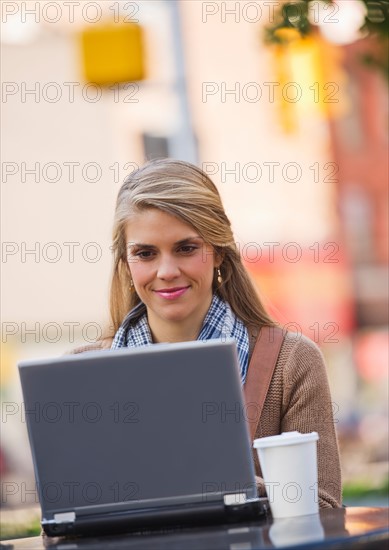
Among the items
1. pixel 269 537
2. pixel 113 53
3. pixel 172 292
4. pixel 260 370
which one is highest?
pixel 113 53

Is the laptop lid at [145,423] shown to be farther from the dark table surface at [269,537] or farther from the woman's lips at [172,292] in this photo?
the woman's lips at [172,292]

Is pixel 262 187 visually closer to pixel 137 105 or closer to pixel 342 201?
pixel 342 201

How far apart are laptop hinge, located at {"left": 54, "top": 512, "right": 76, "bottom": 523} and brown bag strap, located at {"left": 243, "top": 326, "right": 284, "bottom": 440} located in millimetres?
689

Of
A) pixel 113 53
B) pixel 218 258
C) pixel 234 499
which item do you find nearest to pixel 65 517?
pixel 234 499

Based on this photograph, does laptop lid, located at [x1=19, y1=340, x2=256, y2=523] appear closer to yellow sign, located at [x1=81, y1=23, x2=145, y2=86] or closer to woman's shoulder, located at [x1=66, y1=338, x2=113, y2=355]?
woman's shoulder, located at [x1=66, y1=338, x2=113, y2=355]

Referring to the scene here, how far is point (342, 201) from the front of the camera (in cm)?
2855

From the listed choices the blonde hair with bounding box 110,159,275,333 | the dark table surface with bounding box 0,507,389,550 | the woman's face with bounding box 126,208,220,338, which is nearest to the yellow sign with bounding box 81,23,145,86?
the blonde hair with bounding box 110,159,275,333

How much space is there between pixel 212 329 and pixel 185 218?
1.33 feet

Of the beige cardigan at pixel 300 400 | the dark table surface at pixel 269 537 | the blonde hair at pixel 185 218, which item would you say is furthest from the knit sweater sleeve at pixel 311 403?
the dark table surface at pixel 269 537

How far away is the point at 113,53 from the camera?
7.48m

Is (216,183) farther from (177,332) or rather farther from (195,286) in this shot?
(195,286)

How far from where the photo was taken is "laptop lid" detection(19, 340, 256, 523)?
2.75 metres

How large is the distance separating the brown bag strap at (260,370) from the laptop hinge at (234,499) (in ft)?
1.79

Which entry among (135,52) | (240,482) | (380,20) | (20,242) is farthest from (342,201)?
(240,482)
